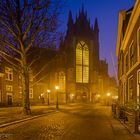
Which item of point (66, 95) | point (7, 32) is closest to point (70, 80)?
point (66, 95)

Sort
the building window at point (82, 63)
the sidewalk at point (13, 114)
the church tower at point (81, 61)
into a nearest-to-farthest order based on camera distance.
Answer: the sidewalk at point (13, 114) < the church tower at point (81, 61) < the building window at point (82, 63)

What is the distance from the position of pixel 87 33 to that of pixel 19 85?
33.9 m

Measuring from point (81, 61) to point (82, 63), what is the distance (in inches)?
26.3

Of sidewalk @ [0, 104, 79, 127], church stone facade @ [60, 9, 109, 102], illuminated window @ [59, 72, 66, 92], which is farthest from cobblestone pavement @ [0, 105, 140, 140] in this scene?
church stone facade @ [60, 9, 109, 102]

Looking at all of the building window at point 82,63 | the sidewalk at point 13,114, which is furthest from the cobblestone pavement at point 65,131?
the building window at point 82,63

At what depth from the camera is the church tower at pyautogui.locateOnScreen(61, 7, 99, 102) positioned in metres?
66.8

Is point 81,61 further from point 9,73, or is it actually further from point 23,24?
point 23,24

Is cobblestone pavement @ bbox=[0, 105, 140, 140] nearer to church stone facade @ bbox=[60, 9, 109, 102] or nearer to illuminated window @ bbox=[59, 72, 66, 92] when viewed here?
illuminated window @ bbox=[59, 72, 66, 92]

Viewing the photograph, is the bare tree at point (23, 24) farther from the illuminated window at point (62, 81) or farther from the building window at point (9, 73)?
the illuminated window at point (62, 81)

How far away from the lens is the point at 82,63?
70.1 meters

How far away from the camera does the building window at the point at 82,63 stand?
227 ft

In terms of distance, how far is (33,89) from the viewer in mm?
54281

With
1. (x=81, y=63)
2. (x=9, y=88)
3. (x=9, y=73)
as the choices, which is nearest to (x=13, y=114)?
(x=9, y=88)

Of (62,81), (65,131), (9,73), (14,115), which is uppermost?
(9,73)
